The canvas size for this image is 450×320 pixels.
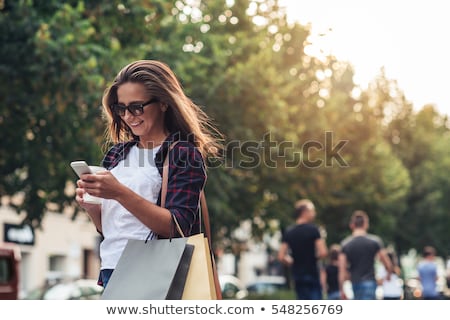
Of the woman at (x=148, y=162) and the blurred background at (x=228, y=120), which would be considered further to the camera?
the blurred background at (x=228, y=120)

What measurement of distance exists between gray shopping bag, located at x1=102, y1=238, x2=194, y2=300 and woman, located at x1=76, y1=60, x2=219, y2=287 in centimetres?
9

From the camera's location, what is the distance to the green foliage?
57.0 ft

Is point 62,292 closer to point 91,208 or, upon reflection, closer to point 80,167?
point 91,208

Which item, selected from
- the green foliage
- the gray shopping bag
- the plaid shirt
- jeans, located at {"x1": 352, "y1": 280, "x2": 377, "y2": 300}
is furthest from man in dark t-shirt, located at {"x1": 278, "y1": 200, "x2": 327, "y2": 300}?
the gray shopping bag

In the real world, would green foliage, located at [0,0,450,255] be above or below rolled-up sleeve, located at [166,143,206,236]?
above

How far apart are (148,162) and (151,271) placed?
20.3 inches

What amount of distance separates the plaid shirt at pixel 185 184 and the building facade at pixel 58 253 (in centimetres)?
3234

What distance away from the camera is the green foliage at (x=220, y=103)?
683 inches

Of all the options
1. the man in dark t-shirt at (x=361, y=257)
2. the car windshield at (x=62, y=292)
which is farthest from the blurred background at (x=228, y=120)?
the man in dark t-shirt at (x=361, y=257)

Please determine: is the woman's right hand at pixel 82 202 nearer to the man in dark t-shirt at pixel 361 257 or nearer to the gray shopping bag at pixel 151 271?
the gray shopping bag at pixel 151 271

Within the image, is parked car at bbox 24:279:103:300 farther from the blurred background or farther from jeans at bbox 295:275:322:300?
jeans at bbox 295:275:322:300

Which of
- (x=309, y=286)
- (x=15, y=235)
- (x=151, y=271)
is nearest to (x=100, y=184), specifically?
(x=151, y=271)
